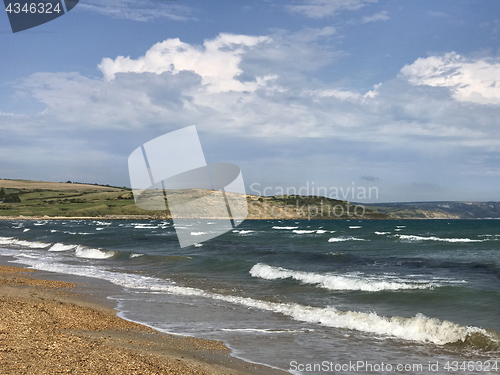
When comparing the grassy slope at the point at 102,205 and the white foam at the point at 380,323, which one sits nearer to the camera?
Answer: the white foam at the point at 380,323

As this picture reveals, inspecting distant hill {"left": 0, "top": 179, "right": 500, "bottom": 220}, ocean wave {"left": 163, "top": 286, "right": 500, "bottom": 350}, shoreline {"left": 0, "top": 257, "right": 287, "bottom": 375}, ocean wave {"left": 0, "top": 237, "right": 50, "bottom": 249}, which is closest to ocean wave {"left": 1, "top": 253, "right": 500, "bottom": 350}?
ocean wave {"left": 163, "top": 286, "right": 500, "bottom": 350}

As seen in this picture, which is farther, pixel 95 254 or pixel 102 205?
pixel 102 205

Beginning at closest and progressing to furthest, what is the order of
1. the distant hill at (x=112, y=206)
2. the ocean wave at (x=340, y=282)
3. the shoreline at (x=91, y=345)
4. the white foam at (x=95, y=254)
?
the shoreline at (x=91, y=345)
the ocean wave at (x=340, y=282)
the white foam at (x=95, y=254)
the distant hill at (x=112, y=206)

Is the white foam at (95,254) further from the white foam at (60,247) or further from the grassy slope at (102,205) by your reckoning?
the grassy slope at (102,205)

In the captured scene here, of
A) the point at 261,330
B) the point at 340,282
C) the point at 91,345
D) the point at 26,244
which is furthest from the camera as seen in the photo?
the point at 26,244

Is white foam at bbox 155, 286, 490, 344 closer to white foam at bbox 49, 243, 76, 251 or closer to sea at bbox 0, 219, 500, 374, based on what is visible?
sea at bbox 0, 219, 500, 374

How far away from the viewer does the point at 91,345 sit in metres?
7.07

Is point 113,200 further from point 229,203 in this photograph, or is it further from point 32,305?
point 32,305

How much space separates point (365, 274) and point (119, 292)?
11.5 meters

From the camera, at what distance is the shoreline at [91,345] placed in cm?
590

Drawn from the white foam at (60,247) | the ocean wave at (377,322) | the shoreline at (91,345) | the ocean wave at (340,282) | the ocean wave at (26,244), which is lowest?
the ocean wave at (26,244)

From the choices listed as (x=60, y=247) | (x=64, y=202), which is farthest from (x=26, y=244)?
(x=64, y=202)

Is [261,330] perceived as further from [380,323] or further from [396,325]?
[396,325]

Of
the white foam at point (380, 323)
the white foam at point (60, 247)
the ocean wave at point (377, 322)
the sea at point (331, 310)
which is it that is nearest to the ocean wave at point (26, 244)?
the white foam at point (60, 247)
